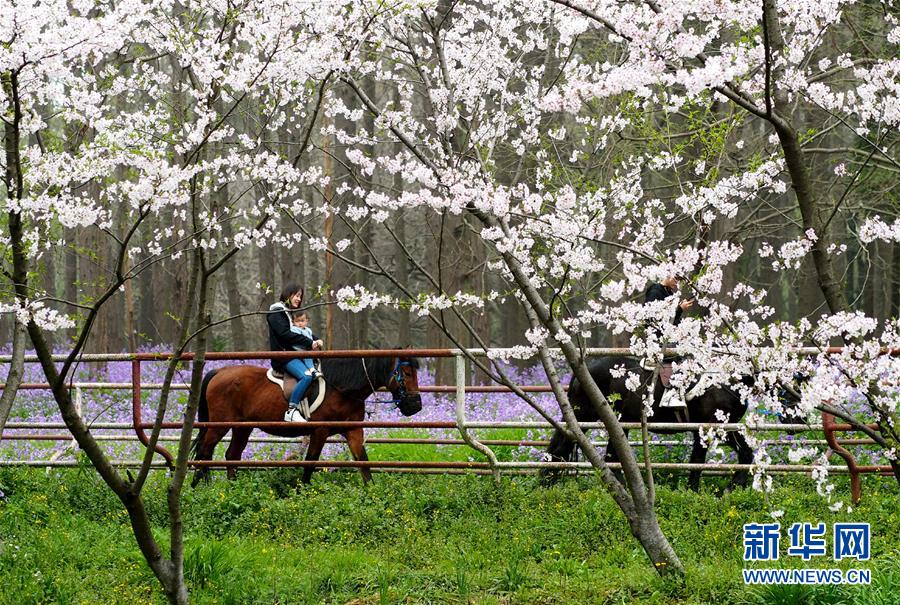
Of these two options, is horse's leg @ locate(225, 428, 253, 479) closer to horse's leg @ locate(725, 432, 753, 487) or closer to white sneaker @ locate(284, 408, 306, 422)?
white sneaker @ locate(284, 408, 306, 422)

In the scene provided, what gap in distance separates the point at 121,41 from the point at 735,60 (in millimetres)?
3783

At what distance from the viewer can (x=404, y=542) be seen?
27.7 feet

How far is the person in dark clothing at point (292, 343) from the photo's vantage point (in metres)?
10.3

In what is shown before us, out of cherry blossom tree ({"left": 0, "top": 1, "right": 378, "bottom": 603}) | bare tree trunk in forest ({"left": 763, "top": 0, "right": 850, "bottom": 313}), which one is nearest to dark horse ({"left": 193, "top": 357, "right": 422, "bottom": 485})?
cherry blossom tree ({"left": 0, "top": 1, "right": 378, "bottom": 603})

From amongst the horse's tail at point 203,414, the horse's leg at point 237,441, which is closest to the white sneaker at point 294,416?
the horse's leg at point 237,441

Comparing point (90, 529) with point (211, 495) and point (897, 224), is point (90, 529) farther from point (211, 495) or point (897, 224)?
point (897, 224)

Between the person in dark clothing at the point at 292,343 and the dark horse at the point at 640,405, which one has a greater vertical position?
the person in dark clothing at the point at 292,343

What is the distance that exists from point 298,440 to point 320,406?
2.36 meters

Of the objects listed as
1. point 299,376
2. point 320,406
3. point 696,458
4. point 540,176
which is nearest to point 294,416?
point 320,406

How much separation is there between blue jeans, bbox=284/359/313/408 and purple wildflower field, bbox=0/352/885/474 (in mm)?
755

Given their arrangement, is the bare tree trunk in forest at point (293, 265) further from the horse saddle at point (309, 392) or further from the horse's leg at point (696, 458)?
the horse's leg at point (696, 458)

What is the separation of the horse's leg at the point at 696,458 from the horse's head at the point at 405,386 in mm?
2835

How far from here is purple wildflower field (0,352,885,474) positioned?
35.1 feet

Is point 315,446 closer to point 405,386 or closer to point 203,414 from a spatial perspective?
point 405,386
